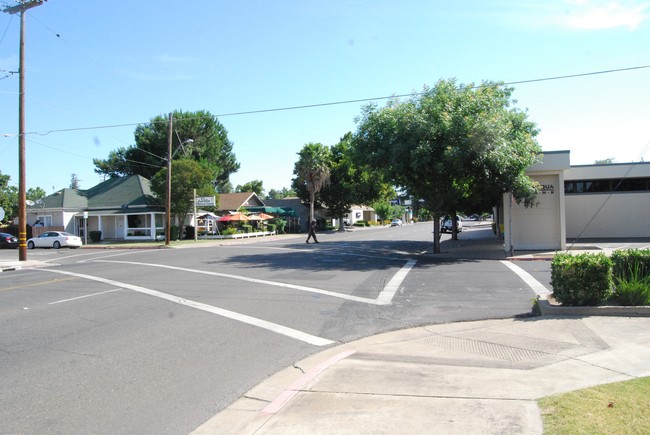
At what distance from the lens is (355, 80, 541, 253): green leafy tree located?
19406mm

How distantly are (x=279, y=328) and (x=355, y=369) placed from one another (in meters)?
2.64

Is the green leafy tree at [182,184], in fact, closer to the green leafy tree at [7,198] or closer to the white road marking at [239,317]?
the green leafy tree at [7,198]

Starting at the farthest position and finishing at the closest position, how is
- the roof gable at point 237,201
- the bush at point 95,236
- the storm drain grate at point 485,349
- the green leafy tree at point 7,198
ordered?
the roof gable at point 237,201 < the green leafy tree at point 7,198 < the bush at point 95,236 < the storm drain grate at point 485,349

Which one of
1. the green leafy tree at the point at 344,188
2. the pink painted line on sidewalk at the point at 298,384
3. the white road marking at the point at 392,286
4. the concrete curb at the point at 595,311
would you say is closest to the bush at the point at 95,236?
the green leafy tree at the point at 344,188

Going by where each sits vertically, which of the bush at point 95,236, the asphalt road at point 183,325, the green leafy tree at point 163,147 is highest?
the green leafy tree at point 163,147

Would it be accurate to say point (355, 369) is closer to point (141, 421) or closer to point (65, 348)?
point (141, 421)

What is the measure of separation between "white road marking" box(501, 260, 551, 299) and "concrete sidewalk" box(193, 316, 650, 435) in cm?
338

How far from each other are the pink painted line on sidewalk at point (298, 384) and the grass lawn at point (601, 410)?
245 cm

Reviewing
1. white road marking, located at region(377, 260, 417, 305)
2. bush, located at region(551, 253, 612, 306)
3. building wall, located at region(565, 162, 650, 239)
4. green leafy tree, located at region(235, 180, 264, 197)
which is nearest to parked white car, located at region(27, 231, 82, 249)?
white road marking, located at region(377, 260, 417, 305)

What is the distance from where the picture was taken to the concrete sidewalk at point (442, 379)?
436 cm

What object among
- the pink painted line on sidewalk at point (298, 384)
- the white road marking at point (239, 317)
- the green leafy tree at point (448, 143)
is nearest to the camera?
the pink painted line on sidewalk at point (298, 384)

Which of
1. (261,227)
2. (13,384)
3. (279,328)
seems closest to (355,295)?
(279,328)

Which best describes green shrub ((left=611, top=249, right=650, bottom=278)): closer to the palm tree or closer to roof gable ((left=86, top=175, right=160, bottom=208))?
roof gable ((left=86, top=175, right=160, bottom=208))

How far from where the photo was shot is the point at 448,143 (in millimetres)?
20047
